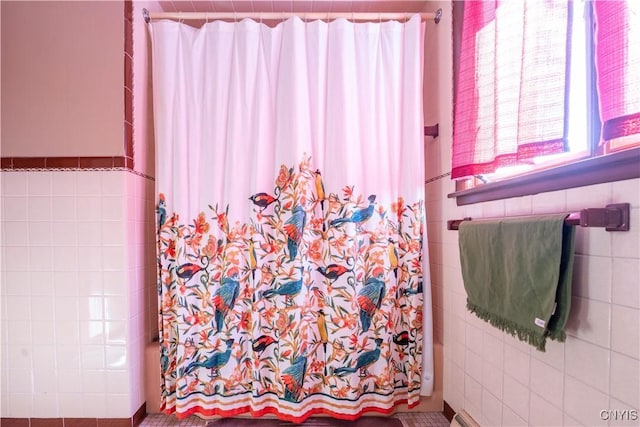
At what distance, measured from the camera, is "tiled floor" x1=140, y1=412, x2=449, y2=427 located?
1441 mm

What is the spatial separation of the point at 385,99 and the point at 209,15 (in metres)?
0.97

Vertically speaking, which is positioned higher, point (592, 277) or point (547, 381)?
point (592, 277)

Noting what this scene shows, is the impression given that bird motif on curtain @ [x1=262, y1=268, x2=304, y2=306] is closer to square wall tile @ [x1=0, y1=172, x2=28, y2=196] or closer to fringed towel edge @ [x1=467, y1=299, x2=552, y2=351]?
fringed towel edge @ [x1=467, y1=299, x2=552, y2=351]

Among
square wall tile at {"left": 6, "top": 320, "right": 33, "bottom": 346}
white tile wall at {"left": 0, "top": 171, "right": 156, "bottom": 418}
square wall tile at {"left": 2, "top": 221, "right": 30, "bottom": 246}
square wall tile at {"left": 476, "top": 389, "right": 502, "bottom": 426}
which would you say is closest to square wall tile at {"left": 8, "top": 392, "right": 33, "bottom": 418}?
white tile wall at {"left": 0, "top": 171, "right": 156, "bottom": 418}

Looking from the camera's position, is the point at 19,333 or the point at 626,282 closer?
the point at 626,282

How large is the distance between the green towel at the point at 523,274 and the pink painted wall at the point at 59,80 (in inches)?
63.1

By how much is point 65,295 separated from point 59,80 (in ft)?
3.27

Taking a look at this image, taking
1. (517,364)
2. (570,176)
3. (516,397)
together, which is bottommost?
(516,397)

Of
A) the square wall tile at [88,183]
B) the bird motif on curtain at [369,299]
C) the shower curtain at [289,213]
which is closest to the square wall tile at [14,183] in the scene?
the square wall tile at [88,183]

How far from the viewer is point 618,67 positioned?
2.12 ft

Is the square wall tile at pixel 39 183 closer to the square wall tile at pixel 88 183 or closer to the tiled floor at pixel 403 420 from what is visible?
the square wall tile at pixel 88 183

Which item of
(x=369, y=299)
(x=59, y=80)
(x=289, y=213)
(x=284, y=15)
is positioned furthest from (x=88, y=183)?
(x=369, y=299)

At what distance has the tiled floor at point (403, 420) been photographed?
4.73 feet

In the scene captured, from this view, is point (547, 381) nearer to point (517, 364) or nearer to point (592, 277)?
point (517, 364)
